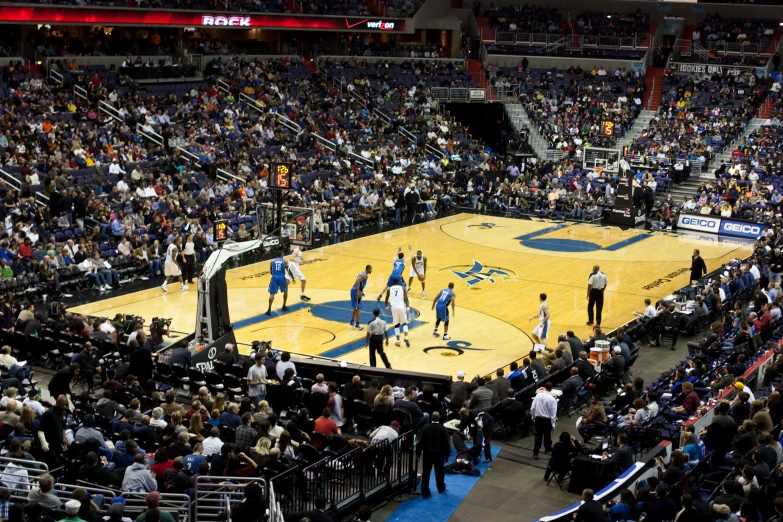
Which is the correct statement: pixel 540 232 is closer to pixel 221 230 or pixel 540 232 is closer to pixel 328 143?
pixel 328 143

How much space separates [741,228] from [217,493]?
27671 millimetres

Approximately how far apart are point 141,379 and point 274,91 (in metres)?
26.6

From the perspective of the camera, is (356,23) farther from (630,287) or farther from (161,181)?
(630,287)

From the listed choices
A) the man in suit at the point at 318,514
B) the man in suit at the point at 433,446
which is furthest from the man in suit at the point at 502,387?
the man in suit at the point at 318,514

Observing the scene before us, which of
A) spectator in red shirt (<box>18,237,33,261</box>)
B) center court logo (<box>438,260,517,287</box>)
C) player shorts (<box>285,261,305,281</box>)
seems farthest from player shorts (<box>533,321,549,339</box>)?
spectator in red shirt (<box>18,237,33,261</box>)

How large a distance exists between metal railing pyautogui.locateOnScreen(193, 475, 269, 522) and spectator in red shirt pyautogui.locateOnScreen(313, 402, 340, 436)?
2.39 meters

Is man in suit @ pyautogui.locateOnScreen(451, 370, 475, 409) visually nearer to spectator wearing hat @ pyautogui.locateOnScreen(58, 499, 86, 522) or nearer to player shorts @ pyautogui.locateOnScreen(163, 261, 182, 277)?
spectator wearing hat @ pyautogui.locateOnScreen(58, 499, 86, 522)

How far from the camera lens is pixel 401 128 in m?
45.0

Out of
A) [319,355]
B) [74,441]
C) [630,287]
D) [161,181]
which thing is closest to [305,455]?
[74,441]

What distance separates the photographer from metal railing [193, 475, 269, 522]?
12.0 m

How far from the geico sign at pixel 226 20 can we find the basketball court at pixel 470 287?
12825mm

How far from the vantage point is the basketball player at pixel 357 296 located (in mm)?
22609

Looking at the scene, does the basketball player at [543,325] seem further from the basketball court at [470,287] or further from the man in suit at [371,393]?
the man in suit at [371,393]

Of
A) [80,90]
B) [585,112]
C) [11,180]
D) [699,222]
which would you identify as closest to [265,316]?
[11,180]
